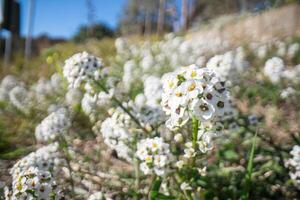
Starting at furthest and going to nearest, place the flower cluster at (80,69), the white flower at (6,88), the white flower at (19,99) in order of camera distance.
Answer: the white flower at (6,88), the white flower at (19,99), the flower cluster at (80,69)

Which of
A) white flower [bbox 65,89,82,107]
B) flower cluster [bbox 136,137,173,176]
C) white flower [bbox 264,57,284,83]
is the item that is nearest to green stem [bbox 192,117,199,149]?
flower cluster [bbox 136,137,173,176]

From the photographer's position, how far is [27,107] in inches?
221

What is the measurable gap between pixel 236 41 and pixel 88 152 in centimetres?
720

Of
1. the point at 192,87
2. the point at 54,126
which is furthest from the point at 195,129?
the point at 54,126

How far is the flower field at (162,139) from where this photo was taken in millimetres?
2209

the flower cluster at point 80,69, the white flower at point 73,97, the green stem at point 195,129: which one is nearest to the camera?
the green stem at point 195,129

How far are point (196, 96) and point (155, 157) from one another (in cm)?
92

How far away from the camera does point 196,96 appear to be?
1875mm

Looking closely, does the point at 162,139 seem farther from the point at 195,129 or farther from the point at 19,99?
the point at 19,99

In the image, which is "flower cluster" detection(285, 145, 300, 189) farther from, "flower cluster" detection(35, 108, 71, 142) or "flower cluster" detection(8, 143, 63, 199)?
"flower cluster" detection(35, 108, 71, 142)

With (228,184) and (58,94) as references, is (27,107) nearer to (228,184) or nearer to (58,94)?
(58,94)

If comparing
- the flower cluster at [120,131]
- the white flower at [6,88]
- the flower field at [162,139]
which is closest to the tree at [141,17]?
the white flower at [6,88]

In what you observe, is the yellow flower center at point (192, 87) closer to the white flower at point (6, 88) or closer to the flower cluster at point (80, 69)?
the flower cluster at point (80, 69)

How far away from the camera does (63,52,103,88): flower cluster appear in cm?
304
